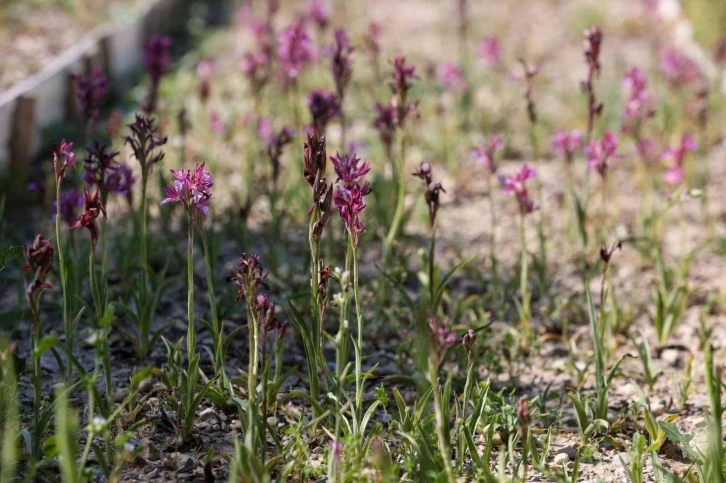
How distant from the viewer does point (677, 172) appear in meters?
4.34

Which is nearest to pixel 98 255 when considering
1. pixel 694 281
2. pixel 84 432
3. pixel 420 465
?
pixel 84 432

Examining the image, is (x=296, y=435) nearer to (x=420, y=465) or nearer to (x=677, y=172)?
(x=420, y=465)

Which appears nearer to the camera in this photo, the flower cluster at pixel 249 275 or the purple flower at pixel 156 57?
the flower cluster at pixel 249 275

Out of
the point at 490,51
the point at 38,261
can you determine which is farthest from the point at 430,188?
the point at 490,51

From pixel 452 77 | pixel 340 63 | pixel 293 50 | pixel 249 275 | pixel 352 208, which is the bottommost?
pixel 249 275

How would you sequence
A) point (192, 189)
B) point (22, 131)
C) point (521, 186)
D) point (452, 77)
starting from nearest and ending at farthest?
1. point (192, 189)
2. point (521, 186)
3. point (22, 131)
4. point (452, 77)

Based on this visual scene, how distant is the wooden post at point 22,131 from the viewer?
17.3 ft

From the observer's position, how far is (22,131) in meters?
5.32

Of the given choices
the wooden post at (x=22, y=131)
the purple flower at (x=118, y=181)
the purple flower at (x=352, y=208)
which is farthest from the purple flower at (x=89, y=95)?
the wooden post at (x=22, y=131)

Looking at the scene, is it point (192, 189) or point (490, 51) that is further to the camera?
point (490, 51)

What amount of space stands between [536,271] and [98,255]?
2163mm

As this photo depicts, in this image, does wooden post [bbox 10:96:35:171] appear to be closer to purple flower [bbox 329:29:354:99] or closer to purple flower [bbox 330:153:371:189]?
purple flower [bbox 329:29:354:99]

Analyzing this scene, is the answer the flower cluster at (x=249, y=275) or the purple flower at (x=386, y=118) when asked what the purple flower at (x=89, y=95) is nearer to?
the purple flower at (x=386, y=118)

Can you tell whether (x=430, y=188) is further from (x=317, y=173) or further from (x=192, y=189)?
(x=192, y=189)
